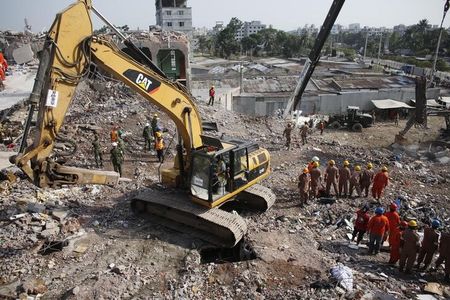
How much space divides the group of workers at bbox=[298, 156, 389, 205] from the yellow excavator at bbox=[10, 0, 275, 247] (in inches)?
60.2

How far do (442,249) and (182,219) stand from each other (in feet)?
17.1

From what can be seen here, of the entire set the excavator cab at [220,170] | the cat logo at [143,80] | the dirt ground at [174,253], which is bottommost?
the dirt ground at [174,253]

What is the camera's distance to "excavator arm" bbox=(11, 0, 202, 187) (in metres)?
5.95

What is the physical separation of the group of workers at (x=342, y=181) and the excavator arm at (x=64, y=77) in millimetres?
4693

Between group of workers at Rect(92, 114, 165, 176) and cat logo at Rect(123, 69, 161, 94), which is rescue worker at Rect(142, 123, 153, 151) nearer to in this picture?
group of workers at Rect(92, 114, 165, 176)

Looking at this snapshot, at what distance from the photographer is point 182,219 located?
7797mm

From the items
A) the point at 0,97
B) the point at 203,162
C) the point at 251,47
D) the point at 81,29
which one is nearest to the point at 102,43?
the point at 81,29

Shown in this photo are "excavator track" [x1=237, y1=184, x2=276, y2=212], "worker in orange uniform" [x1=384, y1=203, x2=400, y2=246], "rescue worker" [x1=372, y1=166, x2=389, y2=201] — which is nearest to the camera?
"worker in orange uniform" [x1=384, y1=203, x2=400, y2=246]

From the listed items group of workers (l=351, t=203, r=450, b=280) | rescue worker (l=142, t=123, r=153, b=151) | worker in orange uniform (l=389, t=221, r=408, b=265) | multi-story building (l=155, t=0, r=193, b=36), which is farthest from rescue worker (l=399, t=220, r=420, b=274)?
multi-story building (l=155, t=0, r=193, b=36)

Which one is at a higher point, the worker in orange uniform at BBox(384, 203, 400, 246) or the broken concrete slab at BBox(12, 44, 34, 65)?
the broken concrete slab at BBox(12, 44, 34, 65)

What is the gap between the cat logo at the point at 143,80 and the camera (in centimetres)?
677

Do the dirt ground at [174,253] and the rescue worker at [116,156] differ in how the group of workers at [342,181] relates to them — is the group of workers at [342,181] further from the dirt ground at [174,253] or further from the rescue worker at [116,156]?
the rescue worker at [116,156]

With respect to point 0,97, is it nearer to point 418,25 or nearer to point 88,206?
point 88,206

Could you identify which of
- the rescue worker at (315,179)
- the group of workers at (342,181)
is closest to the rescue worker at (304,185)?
the group of workers at (342,181)
